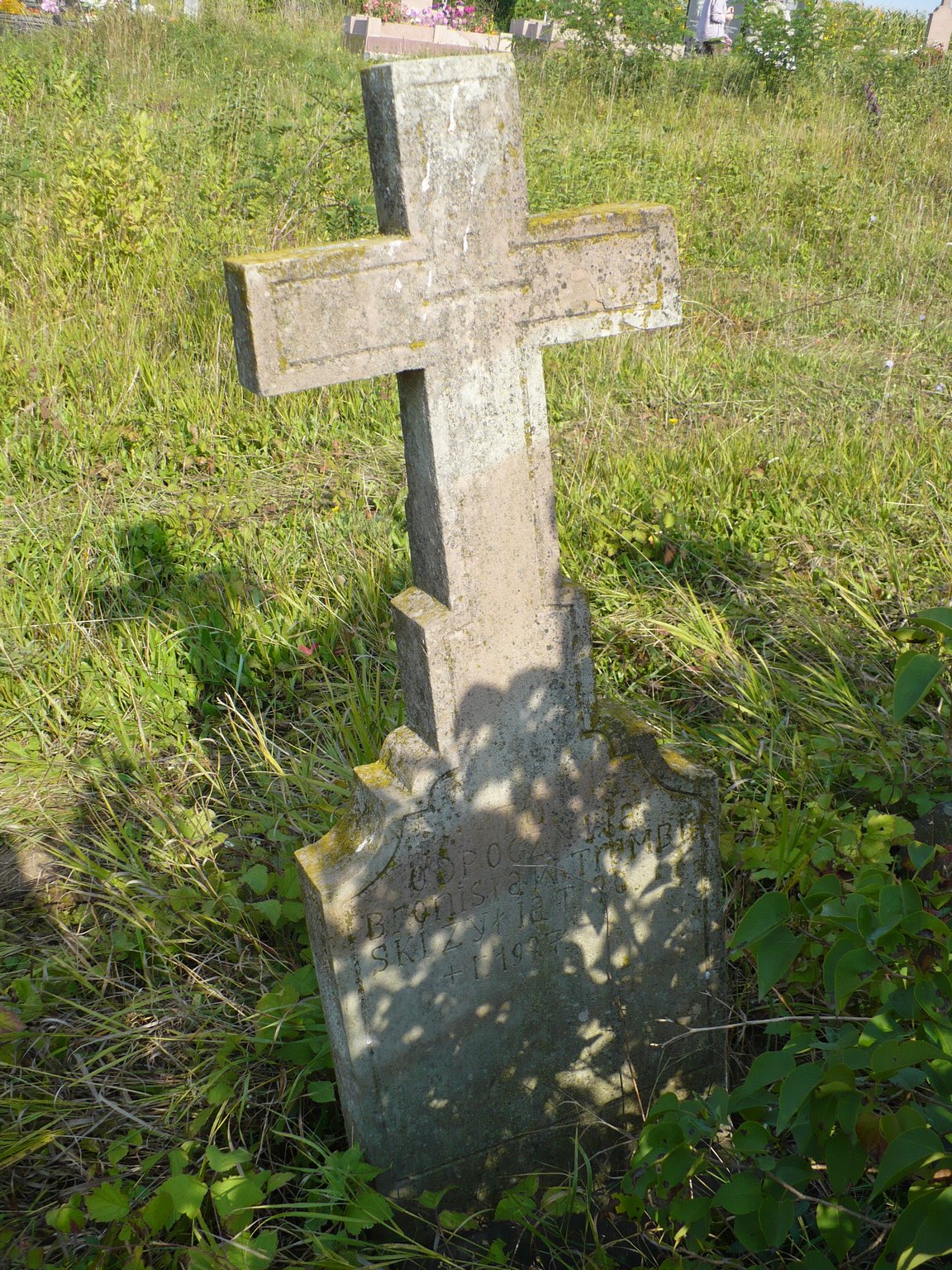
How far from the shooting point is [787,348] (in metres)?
5.37

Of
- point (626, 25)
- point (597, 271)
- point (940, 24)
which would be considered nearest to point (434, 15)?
point (626, 25)

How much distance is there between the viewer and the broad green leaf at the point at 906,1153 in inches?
42.9

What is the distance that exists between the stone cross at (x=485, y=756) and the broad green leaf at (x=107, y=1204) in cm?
41

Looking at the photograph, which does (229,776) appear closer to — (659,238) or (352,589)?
(352,589)

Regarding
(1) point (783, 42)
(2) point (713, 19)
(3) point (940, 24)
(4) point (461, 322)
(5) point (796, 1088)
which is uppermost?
(2) point (713, 19)

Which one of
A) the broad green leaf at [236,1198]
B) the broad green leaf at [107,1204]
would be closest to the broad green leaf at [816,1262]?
the broad green leaf at [236,1198]

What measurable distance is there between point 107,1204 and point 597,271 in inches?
69.9

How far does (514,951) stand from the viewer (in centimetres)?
204

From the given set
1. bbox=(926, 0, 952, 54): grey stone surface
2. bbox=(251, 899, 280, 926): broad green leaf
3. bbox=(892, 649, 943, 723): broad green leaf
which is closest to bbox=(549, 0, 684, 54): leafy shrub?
bbox=(926, 0, 952, 54): grey stone surface

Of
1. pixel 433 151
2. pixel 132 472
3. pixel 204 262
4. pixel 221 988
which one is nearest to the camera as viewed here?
pixel 433 151

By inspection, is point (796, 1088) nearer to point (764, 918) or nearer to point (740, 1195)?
point (764, 918)

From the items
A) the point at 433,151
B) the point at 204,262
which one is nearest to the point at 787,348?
the point at 204,262

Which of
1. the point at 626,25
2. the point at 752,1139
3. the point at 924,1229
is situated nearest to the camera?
the point at 924,1229

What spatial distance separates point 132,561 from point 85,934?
1511 mm
